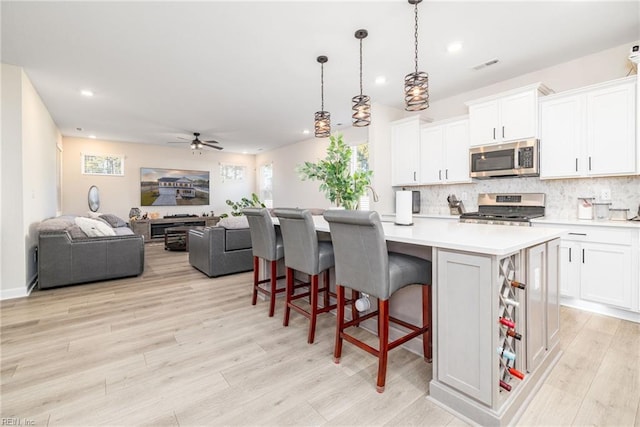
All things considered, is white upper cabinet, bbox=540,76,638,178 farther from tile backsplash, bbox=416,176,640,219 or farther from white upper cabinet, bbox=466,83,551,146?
tile backsplash, bbox=416,176,640,219

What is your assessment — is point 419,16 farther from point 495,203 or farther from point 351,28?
point 495,203

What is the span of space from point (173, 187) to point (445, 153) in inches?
290

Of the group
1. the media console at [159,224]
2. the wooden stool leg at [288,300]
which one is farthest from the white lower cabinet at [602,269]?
the media console at [159,224]

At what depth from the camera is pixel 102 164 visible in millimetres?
7625

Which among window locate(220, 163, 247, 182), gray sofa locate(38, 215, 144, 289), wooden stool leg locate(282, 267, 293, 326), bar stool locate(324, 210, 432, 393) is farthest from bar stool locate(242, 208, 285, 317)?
window locate(220, 163, 247, 182)

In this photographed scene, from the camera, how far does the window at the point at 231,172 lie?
30.9 feet

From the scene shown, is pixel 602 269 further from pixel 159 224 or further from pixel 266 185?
pixel 159 224

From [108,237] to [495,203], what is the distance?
5.40 meters

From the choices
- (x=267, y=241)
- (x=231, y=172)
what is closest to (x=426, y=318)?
(x=267, y=241)

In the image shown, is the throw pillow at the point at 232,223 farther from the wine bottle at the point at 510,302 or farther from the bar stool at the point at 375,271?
the wine bottle at the point at 510,302

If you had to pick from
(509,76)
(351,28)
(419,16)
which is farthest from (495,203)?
(351,28)

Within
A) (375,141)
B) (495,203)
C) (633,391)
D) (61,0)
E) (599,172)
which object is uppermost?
(61,0)

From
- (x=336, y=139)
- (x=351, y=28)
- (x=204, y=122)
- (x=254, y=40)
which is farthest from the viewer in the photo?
(x=204, y=122)

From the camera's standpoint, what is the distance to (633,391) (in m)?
1.70
